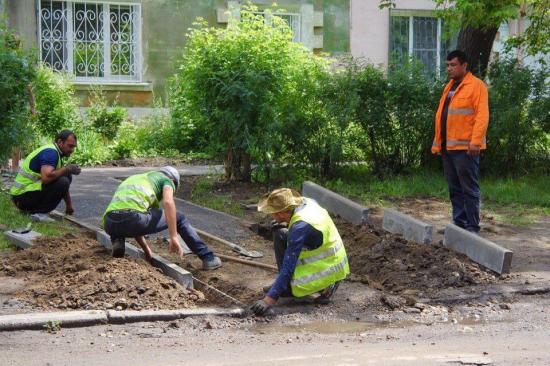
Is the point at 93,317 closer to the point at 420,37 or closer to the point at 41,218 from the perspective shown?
the point at 41,218

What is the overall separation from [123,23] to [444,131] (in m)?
10.5

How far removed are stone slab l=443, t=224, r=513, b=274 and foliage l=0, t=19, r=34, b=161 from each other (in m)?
5.60

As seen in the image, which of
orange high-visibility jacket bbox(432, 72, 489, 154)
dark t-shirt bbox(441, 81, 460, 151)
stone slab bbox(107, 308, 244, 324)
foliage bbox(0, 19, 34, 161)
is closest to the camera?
stone slab bbox(107, 308, 244, 324)

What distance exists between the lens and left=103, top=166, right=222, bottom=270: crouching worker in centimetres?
792

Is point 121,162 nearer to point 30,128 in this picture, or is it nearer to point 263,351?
point 30,128

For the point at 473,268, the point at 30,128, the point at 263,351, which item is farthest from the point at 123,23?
the point at 263,351

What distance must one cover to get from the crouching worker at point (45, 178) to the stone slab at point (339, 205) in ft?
9.69

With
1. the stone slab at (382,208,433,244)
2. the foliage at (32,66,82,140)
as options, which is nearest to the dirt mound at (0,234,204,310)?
the stone slab at (382,208,433,244)

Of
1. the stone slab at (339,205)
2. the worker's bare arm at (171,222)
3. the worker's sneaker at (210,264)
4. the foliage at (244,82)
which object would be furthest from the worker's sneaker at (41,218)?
the foliage at (244,82)

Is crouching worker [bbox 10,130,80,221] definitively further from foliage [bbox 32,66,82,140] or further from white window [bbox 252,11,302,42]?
white window [bbox 252,11,302,42]

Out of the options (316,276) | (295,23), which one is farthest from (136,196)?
(295,23)

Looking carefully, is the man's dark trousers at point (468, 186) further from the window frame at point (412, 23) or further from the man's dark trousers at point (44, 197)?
the window frame at point (412, 23)

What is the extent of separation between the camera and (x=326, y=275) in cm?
731

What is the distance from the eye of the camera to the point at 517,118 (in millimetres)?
13273
